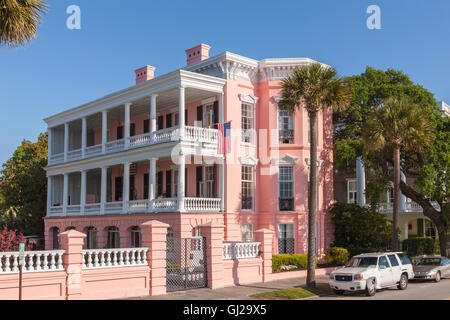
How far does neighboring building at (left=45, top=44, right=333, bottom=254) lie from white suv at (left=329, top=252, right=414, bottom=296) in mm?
9364

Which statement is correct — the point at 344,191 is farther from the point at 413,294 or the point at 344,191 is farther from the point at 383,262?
the point at 413,294

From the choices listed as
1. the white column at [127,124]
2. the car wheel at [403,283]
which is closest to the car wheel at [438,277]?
the car wheel at [403,283]

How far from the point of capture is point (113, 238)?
36.1 metres

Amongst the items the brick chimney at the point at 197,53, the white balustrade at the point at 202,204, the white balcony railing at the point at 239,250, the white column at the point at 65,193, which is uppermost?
the brick chimney at the point at 197,53

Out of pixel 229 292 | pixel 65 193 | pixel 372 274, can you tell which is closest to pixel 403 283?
pixel 372 274

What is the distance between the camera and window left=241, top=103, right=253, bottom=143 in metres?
32.0

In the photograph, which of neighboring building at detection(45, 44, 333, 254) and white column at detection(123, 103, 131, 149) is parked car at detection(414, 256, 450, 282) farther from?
white column at detection(123, 103, 131, 149)

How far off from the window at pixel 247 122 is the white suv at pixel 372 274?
1203 cm

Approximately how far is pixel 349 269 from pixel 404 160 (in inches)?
612

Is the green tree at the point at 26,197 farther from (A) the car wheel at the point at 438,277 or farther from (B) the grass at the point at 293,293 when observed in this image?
(A) the car wheel at the point at 438,277

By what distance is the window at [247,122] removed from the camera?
105ft

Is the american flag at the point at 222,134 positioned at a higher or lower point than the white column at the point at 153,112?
lower

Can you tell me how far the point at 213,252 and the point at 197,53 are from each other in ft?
59.1

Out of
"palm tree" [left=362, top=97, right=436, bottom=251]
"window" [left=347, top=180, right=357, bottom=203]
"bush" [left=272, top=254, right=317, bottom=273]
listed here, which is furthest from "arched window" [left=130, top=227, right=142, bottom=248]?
"window" [left=347, top=180, right=357, bottom=203]
